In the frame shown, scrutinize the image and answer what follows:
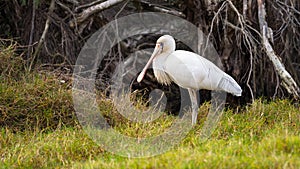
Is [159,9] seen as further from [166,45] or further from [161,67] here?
[161,67]

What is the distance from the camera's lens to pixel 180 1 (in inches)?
361

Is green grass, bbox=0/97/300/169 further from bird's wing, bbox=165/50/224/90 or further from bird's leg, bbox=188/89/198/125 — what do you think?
bird's wing, bbox=165/50/224/90

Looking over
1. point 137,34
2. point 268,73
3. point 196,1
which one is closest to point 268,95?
point 268,73

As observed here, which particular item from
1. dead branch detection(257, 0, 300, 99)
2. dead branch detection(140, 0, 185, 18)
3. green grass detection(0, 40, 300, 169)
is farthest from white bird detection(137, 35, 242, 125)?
dead branch detection(140, 0, 185, 18)

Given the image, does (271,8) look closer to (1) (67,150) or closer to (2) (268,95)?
(2) (268,95)

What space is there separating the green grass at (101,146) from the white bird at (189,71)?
315mm

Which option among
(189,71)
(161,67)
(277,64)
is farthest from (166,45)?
(277,64)

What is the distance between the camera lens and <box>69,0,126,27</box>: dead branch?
8.62m

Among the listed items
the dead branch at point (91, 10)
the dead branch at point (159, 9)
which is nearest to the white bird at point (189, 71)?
the dead branch at point (91, 10)

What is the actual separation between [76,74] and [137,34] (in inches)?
75.5

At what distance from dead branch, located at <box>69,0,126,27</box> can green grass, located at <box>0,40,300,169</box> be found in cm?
143

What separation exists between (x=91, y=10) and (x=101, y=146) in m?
3.33

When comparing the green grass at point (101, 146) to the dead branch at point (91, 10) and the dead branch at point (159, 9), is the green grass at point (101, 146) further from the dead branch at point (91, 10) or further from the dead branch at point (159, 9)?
the dead branch at point (159, 9)

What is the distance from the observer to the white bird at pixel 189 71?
23.0ft
